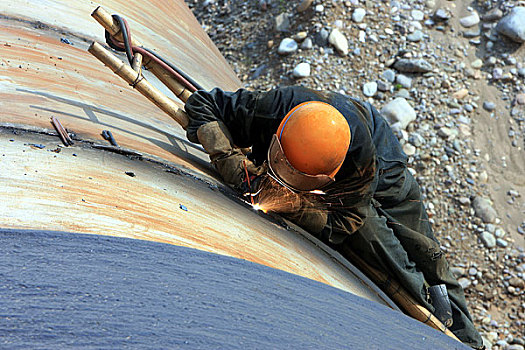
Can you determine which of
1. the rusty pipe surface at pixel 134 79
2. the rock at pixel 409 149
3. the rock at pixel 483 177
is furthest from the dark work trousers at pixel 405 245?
the rock at pixel 483 177

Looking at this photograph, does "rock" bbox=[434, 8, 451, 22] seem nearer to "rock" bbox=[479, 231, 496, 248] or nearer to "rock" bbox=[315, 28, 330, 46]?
"rock" bbox=[315, 28, 330, 46]

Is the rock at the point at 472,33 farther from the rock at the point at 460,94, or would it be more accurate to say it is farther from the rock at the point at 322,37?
the rock at the point at 322,37

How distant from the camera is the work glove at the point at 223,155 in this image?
7.07 ft

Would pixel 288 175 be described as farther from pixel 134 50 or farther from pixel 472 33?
pixel 472 33

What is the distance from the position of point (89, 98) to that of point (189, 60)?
107 centimetres

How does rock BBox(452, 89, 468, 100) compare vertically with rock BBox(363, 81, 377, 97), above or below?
below

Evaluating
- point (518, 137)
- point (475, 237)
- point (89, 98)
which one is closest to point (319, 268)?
point (89, 98)

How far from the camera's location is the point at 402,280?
96.9 inches

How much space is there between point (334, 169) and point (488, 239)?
2.75 meters

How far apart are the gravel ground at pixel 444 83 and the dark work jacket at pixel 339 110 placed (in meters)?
2.30

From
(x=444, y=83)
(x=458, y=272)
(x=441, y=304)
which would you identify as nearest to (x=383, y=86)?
(x=444, y=83)

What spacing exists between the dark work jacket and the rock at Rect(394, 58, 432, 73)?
290cm

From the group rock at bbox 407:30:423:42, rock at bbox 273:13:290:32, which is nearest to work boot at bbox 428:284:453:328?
rock at bbox 407:30:423:42

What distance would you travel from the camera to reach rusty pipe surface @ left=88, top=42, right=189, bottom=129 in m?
2.11
